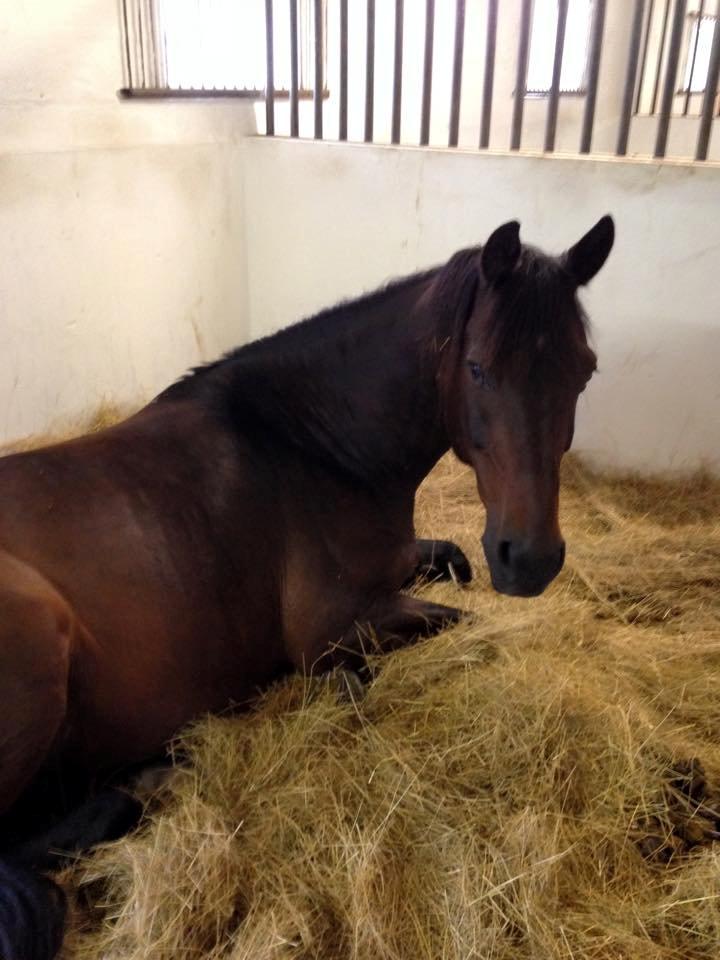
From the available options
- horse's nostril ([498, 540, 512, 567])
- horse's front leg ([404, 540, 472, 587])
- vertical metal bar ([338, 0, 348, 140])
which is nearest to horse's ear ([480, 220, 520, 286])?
horse's nostril ([498, 540, 512, 567])

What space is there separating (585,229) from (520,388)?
6.04 ft

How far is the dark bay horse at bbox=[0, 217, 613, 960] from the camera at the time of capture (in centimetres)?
145

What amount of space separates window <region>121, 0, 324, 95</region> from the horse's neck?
2.04 m

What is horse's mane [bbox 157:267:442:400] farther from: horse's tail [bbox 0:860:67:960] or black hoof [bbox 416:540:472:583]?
horse's tail [bbox 0:860:67:960]

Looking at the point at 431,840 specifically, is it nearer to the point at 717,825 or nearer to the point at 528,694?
the point at 528,694

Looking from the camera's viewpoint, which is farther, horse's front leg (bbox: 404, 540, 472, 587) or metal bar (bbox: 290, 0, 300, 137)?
metal bar (bbox: 290, 0, 300, 137)

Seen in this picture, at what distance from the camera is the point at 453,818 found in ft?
4.85

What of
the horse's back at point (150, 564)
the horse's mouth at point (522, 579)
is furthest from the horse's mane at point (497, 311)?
the horse's mouth at point (522, 579)

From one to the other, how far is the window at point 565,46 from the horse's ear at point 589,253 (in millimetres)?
5728

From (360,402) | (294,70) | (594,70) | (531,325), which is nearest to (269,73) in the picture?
(294,70)

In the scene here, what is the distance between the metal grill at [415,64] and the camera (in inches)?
118

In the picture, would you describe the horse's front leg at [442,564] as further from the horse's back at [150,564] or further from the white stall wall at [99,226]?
the white stall wall at [99,226]

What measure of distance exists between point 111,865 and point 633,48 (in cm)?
320

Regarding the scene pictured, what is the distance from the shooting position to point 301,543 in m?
1.85
